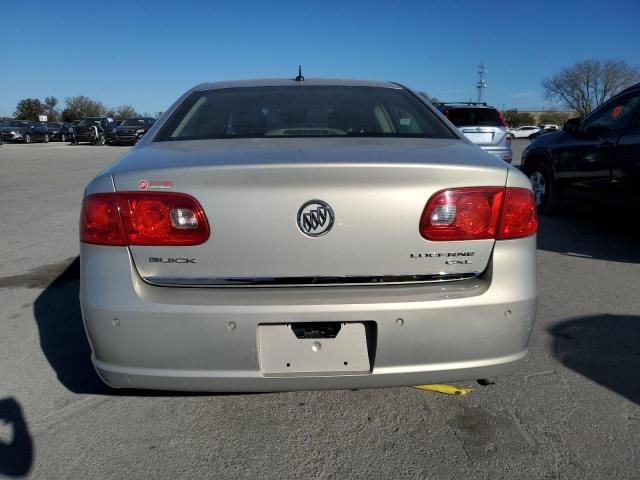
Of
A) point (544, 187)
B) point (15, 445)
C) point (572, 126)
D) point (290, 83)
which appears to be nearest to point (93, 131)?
point (544, 187)

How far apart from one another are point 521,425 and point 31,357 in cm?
271

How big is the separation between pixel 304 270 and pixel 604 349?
222 centimetres

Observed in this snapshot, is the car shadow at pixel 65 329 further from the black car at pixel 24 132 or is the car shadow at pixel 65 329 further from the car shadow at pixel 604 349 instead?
the black car at pixel 24 132

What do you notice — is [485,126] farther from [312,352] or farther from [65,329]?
[312,352]

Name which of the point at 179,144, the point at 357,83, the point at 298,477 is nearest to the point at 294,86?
the point at 357,83

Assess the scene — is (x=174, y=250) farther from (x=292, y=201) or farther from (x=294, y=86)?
(x=294, y=86)

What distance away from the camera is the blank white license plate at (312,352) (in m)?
2.00

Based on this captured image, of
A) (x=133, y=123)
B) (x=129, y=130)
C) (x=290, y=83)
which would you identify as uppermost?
(x=133, y=123)

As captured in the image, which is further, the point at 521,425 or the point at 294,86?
the point at 294,86

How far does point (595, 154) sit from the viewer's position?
5918 mm

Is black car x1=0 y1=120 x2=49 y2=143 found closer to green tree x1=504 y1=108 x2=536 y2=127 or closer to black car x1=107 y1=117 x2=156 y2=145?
black car x1=107 y1=117 x2=156 y2=145

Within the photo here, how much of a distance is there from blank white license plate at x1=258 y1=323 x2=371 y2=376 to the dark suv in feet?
33.2

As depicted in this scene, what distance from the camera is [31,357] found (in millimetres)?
3135

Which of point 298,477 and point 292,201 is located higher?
point 292,201
